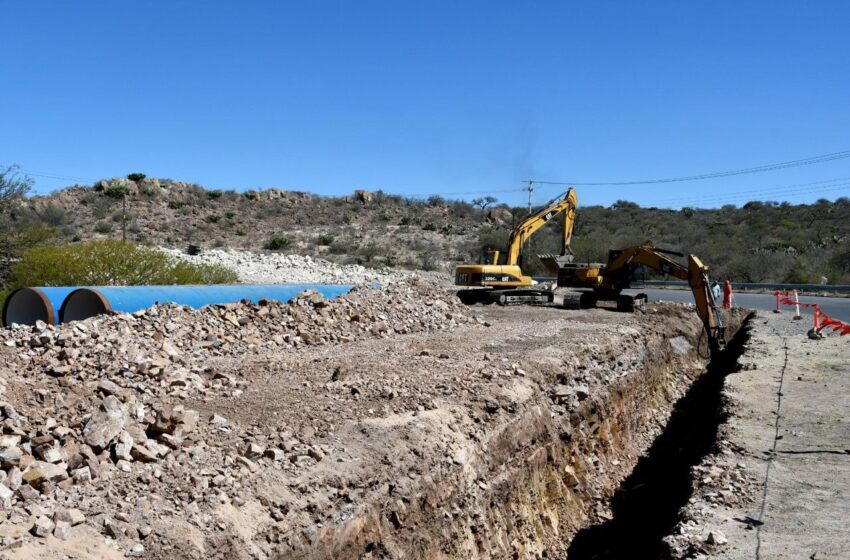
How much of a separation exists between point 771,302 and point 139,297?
23.6m

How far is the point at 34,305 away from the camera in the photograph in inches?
522

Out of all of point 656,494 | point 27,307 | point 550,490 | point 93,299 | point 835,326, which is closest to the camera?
point 550,490

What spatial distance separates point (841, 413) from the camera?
10.9 m

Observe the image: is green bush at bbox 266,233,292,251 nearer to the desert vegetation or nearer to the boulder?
the desert vegetation

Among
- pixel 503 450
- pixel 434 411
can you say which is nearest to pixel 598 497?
pixel 503 450

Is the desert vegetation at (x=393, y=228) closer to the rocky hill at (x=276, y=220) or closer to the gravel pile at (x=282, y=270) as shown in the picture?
the rocky hill at (x=276, y=220)

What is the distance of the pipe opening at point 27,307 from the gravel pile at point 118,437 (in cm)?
258

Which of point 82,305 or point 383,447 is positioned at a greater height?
point 82,305

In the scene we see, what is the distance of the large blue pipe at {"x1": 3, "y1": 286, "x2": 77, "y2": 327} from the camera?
12.6 metres

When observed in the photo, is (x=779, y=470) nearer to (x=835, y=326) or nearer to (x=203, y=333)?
(x=203, y=333)

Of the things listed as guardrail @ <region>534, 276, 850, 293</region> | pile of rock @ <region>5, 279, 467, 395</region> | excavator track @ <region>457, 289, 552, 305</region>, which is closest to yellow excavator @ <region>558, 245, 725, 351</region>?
excavator track @ <region>457, 289, 552, 305</region>

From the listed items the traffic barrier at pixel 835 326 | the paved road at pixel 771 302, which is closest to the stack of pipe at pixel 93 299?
the traffic barrier at pixel 835 326

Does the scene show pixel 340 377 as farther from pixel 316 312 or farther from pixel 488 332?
pixel 488 332

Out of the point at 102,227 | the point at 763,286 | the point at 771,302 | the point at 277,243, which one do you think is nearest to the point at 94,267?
the point at 771,302
